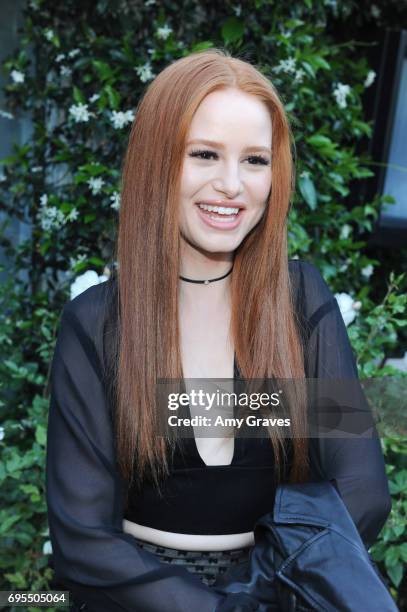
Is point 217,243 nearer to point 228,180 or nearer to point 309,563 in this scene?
point 228,180

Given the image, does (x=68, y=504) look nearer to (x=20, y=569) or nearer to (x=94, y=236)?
(x=20, y=569)

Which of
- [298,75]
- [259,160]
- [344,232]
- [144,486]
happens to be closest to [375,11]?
[298,75]

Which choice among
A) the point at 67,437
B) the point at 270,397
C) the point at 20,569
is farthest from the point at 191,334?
the point at 20,569

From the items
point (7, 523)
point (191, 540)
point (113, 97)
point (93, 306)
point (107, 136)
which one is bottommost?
point (7, 523)

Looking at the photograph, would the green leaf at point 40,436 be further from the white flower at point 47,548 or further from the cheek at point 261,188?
the cheek at point 261,188

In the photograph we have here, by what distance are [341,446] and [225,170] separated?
1.96 feet

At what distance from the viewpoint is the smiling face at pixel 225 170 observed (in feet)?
4.73

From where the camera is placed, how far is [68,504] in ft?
4.67

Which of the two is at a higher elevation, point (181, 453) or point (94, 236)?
point (94, 236)

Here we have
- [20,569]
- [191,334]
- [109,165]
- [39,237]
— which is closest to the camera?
[191,334]

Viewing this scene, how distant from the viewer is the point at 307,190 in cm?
280

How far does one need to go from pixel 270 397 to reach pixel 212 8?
1.87m

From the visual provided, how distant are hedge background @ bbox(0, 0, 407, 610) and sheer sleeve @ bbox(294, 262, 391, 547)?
734mm

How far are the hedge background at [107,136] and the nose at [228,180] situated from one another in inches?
39.2
